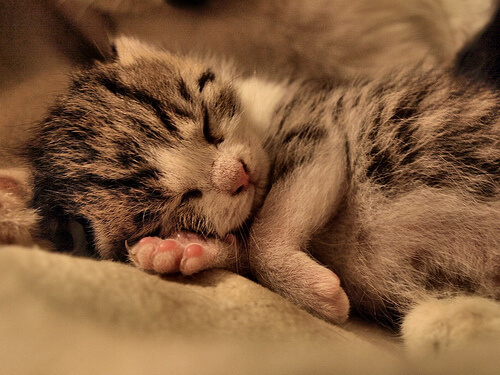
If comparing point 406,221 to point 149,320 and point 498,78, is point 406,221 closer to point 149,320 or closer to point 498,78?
point 498,78

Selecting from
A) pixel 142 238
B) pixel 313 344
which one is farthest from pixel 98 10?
pixel 313 344

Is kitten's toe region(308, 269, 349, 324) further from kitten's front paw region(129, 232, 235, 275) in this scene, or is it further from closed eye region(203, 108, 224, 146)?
closed eye region(203, 108, 224, 146)

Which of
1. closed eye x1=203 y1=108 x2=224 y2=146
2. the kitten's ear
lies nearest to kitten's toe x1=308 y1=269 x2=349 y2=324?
closed eye x1=203 y1=108 x2=224 y2=146

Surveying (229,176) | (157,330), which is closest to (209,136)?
(229,176)

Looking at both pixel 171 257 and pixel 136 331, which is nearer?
pixel 136 331

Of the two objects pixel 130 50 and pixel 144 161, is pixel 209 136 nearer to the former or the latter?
pixel 144 161

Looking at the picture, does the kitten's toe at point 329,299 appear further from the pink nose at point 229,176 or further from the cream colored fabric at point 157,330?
the pink nose at point 229,176
